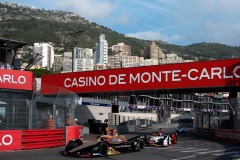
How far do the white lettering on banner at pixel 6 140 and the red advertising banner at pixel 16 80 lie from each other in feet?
25.9

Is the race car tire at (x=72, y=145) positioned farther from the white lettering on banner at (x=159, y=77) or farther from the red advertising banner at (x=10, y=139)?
the white lettering on banner at (x=159, y=77)

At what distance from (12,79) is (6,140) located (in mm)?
8843

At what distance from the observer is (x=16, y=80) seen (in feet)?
82.2

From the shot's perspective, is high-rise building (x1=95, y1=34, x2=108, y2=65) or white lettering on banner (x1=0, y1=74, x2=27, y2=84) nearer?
white lettering on banner (x1=0, y1=74, x2=27, y2=84)

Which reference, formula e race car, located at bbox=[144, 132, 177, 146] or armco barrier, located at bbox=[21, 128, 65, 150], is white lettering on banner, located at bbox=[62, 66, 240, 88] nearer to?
formula e race car, located at bbox=[144, 132, 177, 146]

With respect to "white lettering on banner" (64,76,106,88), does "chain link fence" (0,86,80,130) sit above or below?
below

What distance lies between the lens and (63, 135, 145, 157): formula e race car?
573 inches

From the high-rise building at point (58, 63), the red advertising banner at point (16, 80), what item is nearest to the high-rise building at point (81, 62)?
the high-rise building at point (58, 63)

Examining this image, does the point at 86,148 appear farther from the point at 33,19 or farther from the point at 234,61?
the point at 33,19

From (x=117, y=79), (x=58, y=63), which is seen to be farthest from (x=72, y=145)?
(x=58, y=63)

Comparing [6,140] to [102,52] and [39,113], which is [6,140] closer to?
[39,113]


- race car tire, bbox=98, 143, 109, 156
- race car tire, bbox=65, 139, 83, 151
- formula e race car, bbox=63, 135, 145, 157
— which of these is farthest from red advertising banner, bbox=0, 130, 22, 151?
race car tire, bbox=98, 143, 109, 156

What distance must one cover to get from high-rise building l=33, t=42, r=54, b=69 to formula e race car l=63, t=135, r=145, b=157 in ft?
357

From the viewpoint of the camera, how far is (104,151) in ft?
49.9
